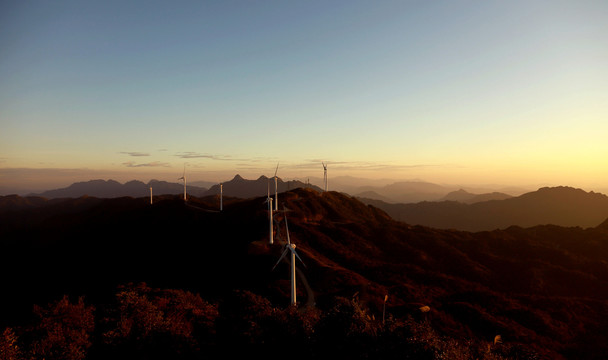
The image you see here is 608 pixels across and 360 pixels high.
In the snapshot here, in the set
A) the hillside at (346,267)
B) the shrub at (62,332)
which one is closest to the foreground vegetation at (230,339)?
the shrub at (62,332)

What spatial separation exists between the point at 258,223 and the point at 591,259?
109919 millimetres

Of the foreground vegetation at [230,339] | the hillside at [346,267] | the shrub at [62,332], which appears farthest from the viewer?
the hillside at [346,267]

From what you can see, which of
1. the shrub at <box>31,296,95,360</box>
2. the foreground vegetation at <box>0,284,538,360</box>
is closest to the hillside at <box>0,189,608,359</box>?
the foreground vegetation at <box>0,284,538,360</box>

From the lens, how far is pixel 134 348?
25.5 m

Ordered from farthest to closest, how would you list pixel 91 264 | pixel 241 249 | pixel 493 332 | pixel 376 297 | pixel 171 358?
1. pixel 91 264
2. pixel 241 249
3. pixel 376 297
4. pixel 493 332
5. pixel 171 358

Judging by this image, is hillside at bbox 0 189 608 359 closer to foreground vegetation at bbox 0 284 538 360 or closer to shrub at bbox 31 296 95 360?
foreground vegetation at bbox 0 284 538 360

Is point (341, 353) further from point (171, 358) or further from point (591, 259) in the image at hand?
point (591, 259)

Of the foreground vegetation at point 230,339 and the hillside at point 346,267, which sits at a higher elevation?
the foreground vegetation at point 230,339

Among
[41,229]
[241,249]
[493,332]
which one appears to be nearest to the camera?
[493,332]

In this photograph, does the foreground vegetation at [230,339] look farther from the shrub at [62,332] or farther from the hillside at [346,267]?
the hillside at [346,267]

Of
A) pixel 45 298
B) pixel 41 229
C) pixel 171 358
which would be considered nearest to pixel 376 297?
pixel 171 358

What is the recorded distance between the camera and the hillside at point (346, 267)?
193 feet

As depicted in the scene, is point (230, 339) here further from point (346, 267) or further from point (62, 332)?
point (346, 267)

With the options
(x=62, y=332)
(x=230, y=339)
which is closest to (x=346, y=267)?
(x=230, y=339)
